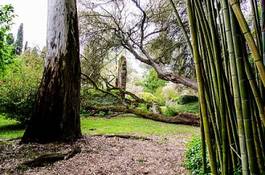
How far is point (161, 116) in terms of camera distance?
28.4ft

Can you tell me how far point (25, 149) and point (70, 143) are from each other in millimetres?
621

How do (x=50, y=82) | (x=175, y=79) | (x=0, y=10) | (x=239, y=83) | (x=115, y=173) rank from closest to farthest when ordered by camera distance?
(x=239, y=83)
(x=115, y=173)
(x=50, y=82)
(x=0, y=10)
(x=175, y=79)

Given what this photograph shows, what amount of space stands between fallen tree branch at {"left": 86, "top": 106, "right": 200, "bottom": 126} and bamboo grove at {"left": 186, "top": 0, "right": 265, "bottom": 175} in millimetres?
6383

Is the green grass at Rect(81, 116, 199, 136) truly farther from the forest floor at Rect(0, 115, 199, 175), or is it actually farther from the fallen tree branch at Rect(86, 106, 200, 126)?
the forest floor at Rect(0, 115, 199, 175)

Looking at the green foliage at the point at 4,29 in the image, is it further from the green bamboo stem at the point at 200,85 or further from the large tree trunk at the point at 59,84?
the green bamboo stem at the point at 200,85

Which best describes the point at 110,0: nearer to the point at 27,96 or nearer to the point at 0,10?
the point at 27,96

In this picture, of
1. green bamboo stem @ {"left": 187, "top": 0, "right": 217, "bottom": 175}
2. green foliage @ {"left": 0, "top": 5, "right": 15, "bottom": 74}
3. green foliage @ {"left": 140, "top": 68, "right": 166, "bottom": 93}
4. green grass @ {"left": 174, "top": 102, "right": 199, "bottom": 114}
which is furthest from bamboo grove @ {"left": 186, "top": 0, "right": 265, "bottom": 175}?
green foliage @ {"left": 140, "top": 68, "right": 166, "bottom": 93}

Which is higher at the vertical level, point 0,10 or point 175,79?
point 0,10

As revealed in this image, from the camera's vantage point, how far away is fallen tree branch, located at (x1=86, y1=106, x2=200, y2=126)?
27.1ft

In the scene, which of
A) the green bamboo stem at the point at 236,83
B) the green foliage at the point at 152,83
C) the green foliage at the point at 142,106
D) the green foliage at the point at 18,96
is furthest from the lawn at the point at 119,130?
the green foliage at the point at 152,83

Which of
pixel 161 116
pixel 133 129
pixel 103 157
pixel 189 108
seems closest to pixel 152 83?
pixel 189 108

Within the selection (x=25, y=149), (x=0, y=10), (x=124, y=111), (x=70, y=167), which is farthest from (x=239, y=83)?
(x=124, y=111)

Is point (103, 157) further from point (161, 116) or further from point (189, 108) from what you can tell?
point (189, 108)

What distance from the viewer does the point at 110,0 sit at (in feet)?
31.9
